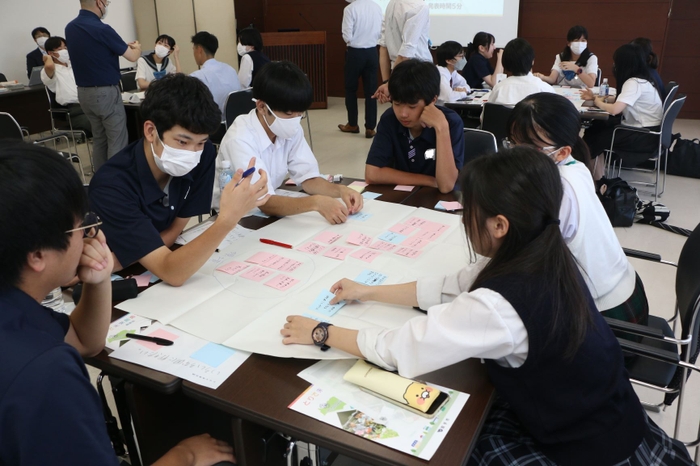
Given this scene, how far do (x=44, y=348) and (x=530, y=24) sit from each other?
7302mm

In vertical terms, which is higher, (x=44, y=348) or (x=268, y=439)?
(x=44, y=348)

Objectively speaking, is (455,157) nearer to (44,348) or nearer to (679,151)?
(44,348)

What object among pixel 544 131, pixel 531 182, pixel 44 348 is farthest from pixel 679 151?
pixel 44 348

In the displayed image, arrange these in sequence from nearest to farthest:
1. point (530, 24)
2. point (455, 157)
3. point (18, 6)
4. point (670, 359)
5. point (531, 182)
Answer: point (531, 182) < point (670, 359) < point (455, 157) < point (18, 6) < point (530, 24)

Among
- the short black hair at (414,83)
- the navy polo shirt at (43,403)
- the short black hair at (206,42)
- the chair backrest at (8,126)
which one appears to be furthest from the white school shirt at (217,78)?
the navy polo shirt at (43,403)

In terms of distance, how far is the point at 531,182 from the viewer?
1087mm

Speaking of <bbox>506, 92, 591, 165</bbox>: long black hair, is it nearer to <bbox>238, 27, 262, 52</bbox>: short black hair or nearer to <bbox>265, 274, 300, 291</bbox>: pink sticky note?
<bbox>265, 274, 300, 291</bbox>: pink sticky note

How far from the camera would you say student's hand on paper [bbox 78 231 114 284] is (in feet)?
3.48

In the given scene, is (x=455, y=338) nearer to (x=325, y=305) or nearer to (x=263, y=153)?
(x=325, y=305)

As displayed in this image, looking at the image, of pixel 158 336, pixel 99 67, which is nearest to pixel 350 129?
pixel 99 67

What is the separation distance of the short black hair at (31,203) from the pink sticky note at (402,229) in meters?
1.10

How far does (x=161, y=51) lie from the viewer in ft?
17.2

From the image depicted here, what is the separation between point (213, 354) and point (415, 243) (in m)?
0.78

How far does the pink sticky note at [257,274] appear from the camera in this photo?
4.79 feet
